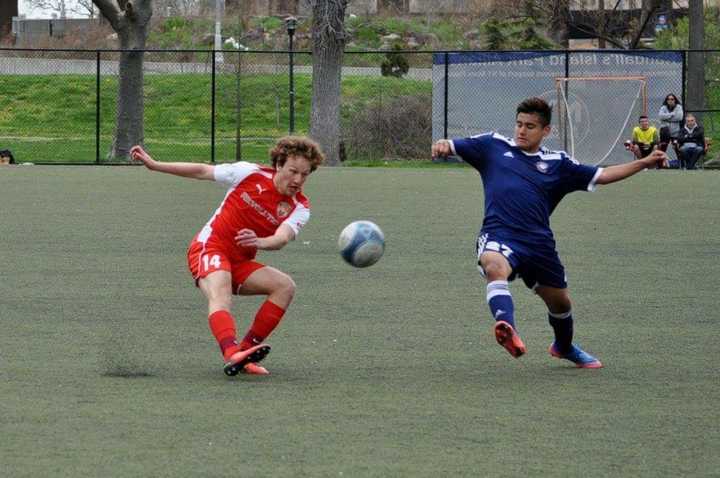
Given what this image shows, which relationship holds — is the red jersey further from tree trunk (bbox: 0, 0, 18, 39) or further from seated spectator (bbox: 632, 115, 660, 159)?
tree trunk (bbox: 0, 0, 18, 39)

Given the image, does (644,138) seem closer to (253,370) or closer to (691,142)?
(691,142)

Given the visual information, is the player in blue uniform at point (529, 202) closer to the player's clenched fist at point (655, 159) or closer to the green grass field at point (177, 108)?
the player's clenched fist at point (655, 159)

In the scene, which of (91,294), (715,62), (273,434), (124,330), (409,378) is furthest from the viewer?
(715,62)

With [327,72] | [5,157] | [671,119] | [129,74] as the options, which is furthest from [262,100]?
[671,119]

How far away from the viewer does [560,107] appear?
1193 inches

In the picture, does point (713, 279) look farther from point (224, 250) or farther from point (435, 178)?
point (435, 178)

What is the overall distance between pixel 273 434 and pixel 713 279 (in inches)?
236

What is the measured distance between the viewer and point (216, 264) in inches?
272

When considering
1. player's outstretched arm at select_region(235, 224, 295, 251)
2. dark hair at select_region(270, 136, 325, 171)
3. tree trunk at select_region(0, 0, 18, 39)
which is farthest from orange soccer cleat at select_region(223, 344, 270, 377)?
tree trunk at select_region(0, 0, 18, 39)

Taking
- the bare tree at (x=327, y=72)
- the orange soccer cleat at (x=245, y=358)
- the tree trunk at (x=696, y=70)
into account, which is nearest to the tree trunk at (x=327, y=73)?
the bare tree at (x=327, y=72)

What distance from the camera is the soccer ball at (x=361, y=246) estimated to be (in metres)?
7.29

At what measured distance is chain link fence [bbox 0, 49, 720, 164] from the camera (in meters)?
30.8

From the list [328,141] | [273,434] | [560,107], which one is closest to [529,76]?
[560,107]

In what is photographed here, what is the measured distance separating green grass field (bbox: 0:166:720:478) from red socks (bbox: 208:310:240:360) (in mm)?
141
